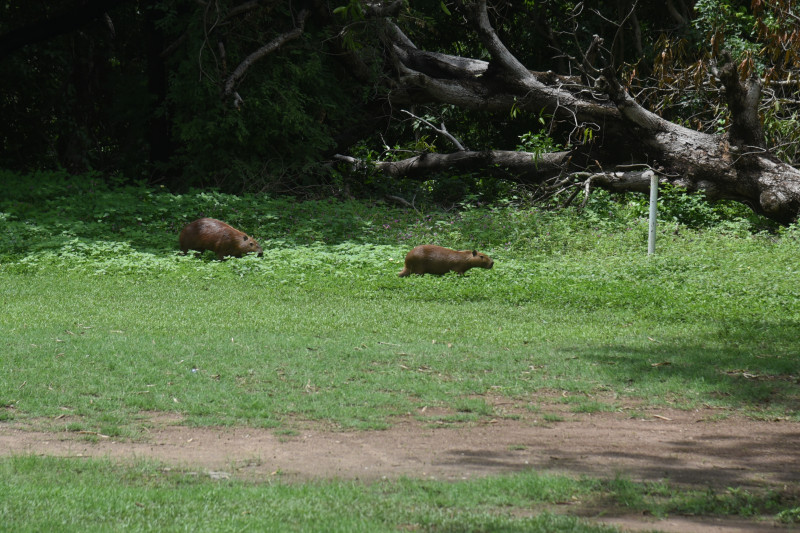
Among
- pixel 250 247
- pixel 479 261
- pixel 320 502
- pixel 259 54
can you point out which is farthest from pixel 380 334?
pixel 259 54

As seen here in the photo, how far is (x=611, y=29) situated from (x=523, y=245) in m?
10.7

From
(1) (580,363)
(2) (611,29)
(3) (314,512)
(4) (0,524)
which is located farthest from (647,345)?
(2) (611,29)

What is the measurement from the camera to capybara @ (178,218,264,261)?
1304cm

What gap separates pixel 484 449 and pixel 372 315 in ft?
14.5

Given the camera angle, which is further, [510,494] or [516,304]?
[516,304]

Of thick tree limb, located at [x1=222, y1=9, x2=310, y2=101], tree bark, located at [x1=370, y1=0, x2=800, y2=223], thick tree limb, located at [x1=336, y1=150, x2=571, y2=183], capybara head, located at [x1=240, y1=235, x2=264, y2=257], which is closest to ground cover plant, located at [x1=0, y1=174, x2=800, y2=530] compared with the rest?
capybara head, located at [x1=240, y1=235, x2=264, y2=257]

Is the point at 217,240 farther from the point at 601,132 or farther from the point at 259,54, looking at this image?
the point at 601,132

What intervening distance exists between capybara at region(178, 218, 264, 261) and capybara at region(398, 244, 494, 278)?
259 cm

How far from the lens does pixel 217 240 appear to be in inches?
515

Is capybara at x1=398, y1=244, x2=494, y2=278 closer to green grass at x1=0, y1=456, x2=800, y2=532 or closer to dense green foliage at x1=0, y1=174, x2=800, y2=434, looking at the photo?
dense green foliage at x1=0, y1=174, x2=800, y2=434

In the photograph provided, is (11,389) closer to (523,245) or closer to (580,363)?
(580,363)

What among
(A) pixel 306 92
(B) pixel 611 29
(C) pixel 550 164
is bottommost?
(C) pixel 550 164

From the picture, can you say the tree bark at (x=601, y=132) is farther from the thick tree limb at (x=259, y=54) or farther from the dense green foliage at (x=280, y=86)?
the thick tree limb at (x=259, y=54)

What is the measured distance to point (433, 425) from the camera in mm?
5906
